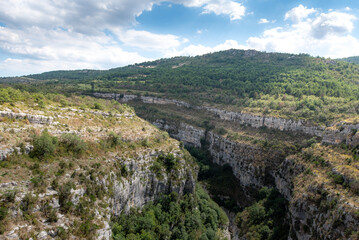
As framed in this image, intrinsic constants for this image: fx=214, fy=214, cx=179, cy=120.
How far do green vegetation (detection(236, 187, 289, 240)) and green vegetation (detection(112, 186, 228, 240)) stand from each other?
19.0 feet

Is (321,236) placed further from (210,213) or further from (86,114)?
(86,114)

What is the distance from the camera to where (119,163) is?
3522 centimetres

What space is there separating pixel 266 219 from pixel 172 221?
927 inches

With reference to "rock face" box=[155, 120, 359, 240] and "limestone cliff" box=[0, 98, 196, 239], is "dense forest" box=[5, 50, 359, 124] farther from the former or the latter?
"limestone cliff" box=[0, 98, 196, 239]

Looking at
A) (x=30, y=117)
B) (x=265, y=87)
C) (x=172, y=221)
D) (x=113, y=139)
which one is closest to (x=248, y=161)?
(x=172, y=221)

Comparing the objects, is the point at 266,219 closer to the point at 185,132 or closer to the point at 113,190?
the point at 113,190

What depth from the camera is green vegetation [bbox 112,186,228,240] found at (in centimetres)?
3355

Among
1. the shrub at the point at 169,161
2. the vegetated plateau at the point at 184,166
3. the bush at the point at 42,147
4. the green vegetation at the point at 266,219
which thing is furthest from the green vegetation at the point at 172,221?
the bush at the point at 42,147

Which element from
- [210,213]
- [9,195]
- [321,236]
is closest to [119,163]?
[9,195]

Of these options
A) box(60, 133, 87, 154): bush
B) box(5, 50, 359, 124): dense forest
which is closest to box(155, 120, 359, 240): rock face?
box(5, 50, 359, 124): dense forest

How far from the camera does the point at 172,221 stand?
42.1 m

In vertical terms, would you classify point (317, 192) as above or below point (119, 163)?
below

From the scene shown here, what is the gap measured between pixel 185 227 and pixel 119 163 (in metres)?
20.3

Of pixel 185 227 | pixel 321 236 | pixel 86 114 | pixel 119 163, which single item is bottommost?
pixel 185 227
